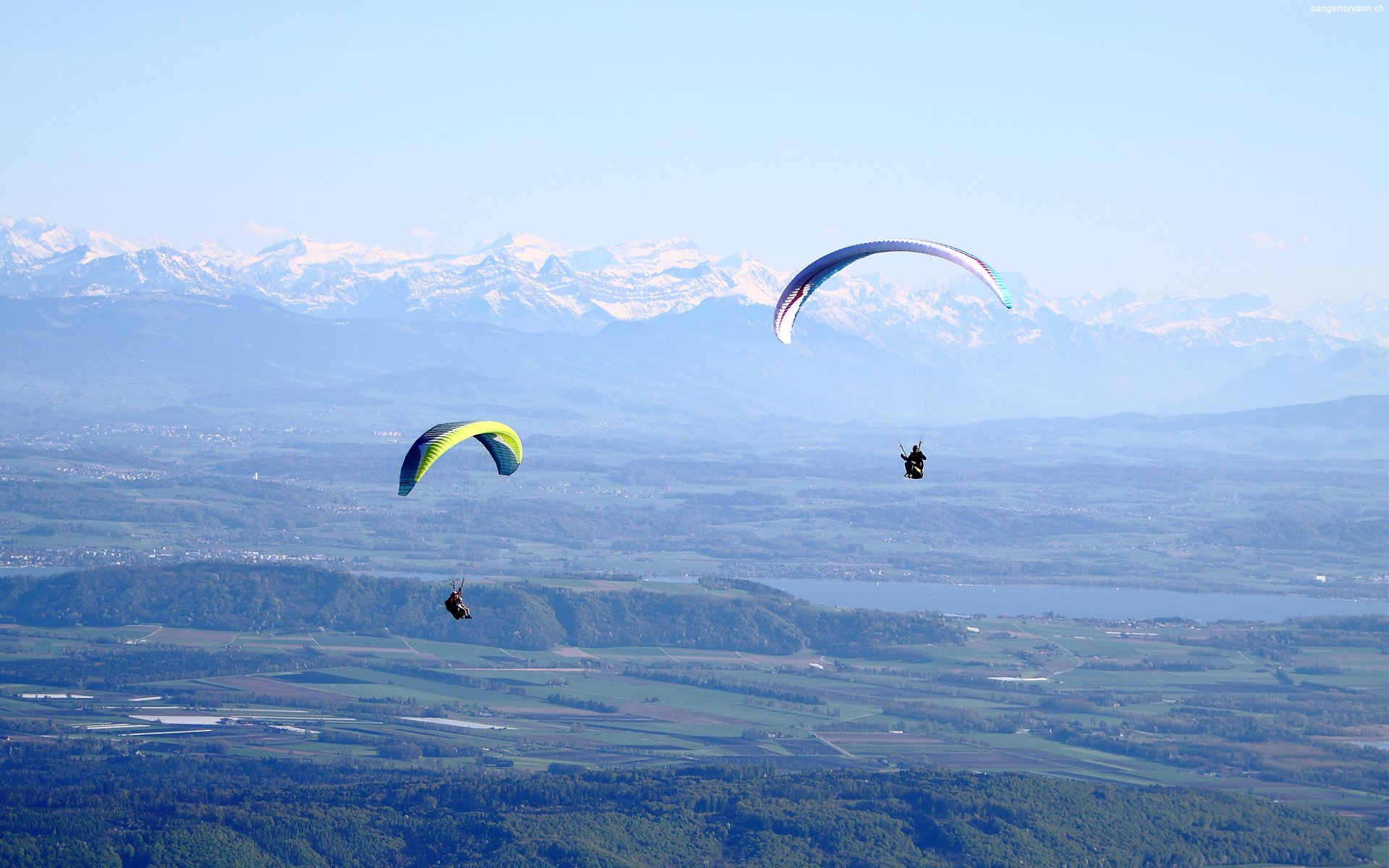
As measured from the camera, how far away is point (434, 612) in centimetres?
16488

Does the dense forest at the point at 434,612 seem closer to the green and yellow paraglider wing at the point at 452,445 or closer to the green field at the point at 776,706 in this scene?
the green field at the point at 776,706

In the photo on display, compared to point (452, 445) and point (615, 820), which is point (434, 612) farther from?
point (452, 445)

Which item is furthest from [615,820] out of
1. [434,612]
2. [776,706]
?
[434,612]

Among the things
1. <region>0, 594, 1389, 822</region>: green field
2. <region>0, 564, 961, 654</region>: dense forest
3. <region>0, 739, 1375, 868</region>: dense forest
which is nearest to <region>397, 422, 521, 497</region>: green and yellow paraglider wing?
<region>0, 739, 1375, 868</region>: dense forest

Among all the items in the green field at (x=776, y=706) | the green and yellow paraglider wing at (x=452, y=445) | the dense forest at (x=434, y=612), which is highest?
the green and yellow paraglider wing at (x=452, y=445)

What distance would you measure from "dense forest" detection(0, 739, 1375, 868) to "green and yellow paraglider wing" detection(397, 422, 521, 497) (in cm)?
3415

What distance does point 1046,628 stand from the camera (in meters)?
177

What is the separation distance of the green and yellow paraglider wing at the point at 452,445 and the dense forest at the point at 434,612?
101 m

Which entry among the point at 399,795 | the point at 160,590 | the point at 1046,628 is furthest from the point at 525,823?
the point at 1046,628

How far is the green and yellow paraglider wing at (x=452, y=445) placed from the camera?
170ft

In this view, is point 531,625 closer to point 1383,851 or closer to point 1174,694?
point 1174,694

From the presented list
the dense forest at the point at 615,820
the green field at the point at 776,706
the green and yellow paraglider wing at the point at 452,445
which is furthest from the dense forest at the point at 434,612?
the green and yellow paraglider wing at the point at 452,445

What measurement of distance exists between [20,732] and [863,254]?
79699 millimetres

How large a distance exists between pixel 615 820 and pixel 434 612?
7285 centimetres
